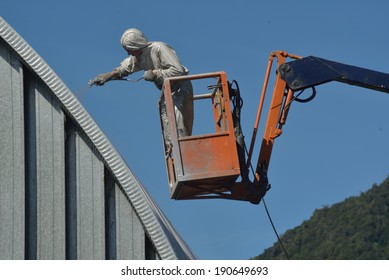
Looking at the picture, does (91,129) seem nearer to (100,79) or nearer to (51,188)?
(51,188)

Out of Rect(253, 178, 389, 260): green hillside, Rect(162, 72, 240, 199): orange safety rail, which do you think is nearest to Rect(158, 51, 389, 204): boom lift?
Rect(162, 72, 240, 199): orange safety rail

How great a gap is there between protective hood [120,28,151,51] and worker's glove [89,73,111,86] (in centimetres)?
83

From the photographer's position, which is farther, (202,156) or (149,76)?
(149,76)

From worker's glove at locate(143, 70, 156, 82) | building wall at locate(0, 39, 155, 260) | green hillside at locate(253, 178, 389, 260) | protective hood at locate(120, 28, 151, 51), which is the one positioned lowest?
building wall at locate(0, 39, 155, 260)

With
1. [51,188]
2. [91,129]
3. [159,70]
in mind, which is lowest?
[51,188]

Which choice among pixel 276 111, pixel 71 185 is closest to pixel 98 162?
pixel 71 185

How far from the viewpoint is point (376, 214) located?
223 ft

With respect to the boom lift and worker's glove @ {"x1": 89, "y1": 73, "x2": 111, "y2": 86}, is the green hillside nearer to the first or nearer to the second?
the boom lift

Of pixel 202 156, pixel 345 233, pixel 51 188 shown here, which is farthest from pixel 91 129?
pixel 345 233

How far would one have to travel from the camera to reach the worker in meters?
23.2

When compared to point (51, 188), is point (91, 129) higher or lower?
higher

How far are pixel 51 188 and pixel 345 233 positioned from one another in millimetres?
44149

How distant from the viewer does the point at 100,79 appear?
24.0m

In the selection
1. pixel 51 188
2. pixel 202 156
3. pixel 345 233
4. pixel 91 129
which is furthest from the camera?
pixel 345 233
